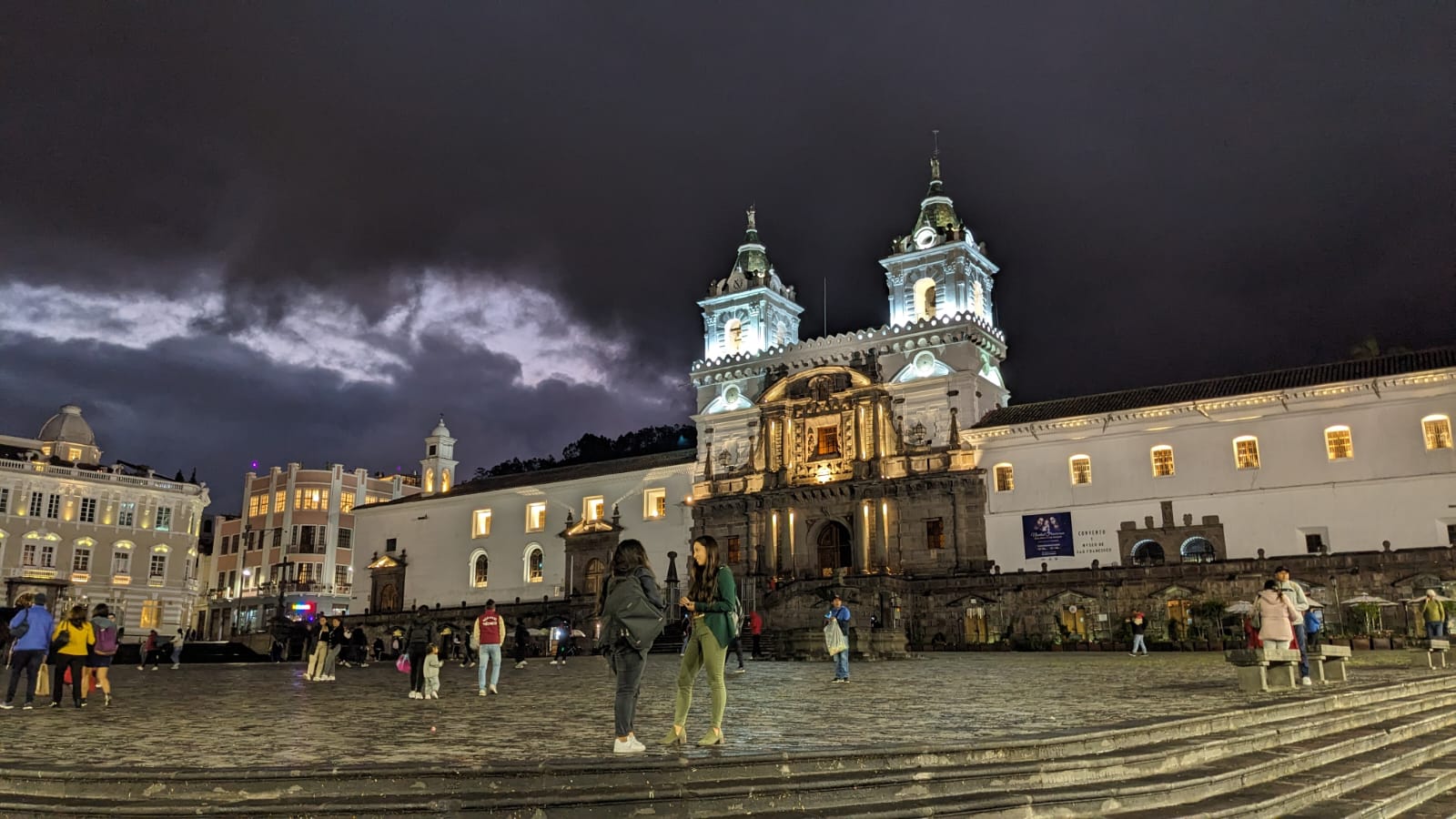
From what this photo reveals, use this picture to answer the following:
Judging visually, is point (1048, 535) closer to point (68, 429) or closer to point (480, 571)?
point (480, 571)

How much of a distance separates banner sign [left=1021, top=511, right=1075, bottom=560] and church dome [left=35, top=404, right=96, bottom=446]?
59.8 m

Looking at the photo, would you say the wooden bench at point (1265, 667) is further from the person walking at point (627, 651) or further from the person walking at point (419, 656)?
the person walking at point (419, 656)

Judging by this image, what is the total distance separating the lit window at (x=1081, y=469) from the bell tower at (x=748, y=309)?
17.4 meters

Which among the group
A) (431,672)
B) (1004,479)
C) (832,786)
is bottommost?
(832,786)

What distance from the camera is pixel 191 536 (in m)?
68.7

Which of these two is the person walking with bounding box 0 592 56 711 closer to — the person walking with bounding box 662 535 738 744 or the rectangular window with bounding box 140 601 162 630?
the person walking with bounding box 662 535 738 744

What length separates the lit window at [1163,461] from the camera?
135ft

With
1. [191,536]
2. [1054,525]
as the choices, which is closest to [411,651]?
[1054,525]

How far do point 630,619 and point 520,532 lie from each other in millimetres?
50049

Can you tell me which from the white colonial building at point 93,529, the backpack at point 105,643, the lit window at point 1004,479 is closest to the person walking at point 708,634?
the backpack at point 105,643

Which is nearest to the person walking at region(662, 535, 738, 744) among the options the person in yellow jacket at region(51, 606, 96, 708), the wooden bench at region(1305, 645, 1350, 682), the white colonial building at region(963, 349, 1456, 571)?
the person in yellow jacket at region(51, 606, 96, 708)

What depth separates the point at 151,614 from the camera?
65125 mm

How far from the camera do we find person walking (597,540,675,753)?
8.20 meters

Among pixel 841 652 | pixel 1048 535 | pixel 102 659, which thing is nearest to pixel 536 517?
pixel 1048 535
